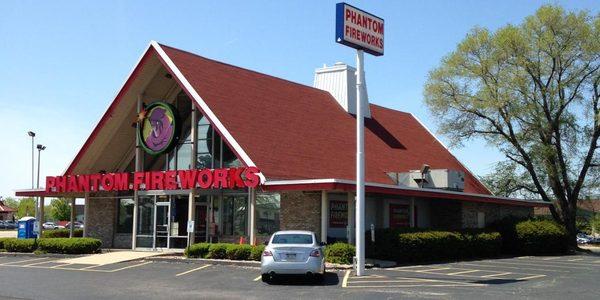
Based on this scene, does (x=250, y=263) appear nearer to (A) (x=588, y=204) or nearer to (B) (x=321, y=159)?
(B) (x=321, y=159)

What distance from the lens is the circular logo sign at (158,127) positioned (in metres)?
28.5

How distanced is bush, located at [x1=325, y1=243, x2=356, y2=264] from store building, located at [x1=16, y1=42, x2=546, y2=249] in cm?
143

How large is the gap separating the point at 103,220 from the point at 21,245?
13.2ft

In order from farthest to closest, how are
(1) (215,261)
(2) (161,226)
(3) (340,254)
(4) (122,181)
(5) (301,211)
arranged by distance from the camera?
(2) (161,226), (4) (122,181), (5) (301,211), (1) (215,261), (3) (340,254)

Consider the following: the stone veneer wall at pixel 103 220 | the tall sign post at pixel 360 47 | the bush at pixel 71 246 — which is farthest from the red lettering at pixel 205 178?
the stone veneer wall at pixel 103 220

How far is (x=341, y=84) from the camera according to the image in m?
36.2

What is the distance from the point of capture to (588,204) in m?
44.0

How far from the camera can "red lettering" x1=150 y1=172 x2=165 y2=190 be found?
1052 inches

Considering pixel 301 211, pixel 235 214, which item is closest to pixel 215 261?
pixel 301 211

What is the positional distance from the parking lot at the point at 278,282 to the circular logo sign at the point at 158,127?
6565 millimetres

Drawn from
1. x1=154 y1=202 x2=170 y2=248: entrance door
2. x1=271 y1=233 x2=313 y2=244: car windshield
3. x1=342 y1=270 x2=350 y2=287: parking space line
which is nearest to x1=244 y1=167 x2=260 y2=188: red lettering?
x1=342 y1=270 x2=350 y2=287: parking space line

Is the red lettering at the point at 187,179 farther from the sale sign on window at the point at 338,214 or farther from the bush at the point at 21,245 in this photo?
the bush at the point at 21,245

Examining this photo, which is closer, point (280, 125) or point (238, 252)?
point (238, 252)

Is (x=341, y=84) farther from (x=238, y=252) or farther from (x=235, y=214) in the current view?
(x=238, y=252)
